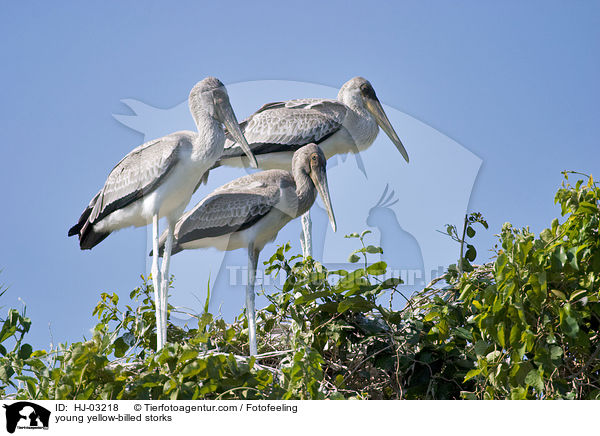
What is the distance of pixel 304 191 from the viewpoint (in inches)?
219

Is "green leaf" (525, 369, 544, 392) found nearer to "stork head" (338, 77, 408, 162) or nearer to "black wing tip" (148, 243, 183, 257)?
"black wing tip" (148, 243, 183, 257)

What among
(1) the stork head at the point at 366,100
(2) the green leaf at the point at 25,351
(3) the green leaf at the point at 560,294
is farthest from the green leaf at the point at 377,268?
(1) the stork head at the point at 366,100

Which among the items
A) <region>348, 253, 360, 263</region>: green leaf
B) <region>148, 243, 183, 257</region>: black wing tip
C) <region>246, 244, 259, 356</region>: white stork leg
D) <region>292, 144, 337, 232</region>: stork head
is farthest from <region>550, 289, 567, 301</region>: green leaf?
<region>148, 243, 183, 257</region>: black wing tip

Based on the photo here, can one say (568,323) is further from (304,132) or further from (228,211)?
(304,132)

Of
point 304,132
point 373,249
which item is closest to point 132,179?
point 304,132

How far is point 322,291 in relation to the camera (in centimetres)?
423

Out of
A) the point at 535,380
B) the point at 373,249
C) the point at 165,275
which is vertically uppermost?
the point at 373,249

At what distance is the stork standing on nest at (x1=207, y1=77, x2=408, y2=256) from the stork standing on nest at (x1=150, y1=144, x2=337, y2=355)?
0.80 metres

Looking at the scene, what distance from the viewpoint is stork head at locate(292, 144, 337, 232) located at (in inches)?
220

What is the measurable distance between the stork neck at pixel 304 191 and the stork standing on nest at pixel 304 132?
81 cm

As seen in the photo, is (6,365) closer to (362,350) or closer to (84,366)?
(84,366)

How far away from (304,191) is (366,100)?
204cm

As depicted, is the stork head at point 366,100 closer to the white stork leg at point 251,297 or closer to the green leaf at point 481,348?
the white stork leg at point 251,297

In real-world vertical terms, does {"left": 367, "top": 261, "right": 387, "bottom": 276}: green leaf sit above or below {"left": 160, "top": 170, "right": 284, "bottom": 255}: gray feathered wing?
below
